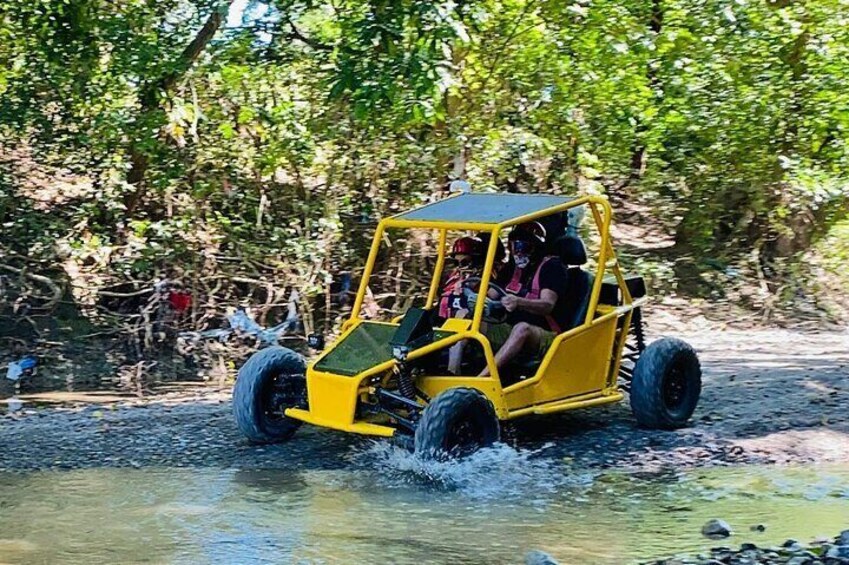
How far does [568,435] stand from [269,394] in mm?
2045

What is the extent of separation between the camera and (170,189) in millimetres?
13164

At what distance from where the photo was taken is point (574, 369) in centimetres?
791

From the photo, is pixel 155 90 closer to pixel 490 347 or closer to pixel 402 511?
pixel 490 347

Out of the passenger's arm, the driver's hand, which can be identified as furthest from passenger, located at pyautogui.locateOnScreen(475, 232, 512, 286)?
the driver's hand

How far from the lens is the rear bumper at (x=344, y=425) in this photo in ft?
23.1

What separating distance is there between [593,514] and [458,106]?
800cm

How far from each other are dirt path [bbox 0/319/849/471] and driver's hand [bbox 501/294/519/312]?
93cm

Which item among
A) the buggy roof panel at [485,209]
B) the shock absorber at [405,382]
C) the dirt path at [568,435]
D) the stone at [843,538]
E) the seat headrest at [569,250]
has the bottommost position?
the stone at [843,538]

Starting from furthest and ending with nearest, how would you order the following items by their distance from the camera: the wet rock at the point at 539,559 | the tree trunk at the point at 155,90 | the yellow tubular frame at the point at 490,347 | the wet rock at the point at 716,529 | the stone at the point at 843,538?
1. the tree trunk at the point at 155,90
2. the yellow tubular frame at the point at 490,347
3. the wet rock at the point at 716,529
4. the stone at the point at 843,538
5. the wet rock at the point at 539,559

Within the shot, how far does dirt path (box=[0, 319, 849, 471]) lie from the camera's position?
7.61 m

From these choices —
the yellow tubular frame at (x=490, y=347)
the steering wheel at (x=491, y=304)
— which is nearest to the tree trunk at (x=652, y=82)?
the yellow tubular frame at (x=490, y=347)

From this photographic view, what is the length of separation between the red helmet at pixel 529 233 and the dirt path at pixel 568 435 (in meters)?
1.31

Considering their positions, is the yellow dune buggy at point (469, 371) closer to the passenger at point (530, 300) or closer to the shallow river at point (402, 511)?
the passenger at point (530, 300)

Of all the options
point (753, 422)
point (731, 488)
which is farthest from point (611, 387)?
point (731, 488)
